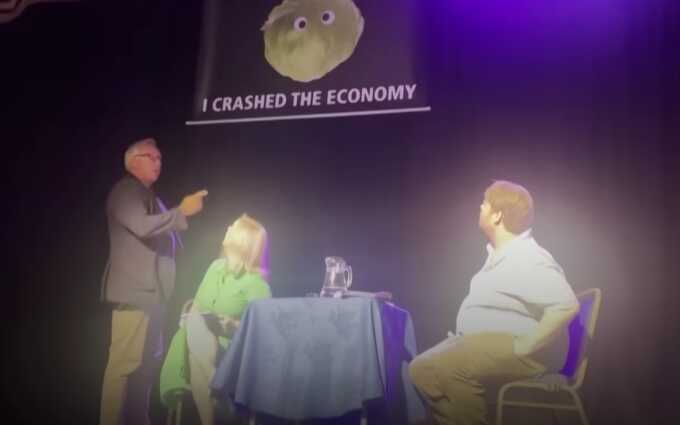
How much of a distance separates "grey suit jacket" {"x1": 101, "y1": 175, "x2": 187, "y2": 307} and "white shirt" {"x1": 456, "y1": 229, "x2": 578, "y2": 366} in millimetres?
1485

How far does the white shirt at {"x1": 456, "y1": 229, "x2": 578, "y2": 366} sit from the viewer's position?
303 cm

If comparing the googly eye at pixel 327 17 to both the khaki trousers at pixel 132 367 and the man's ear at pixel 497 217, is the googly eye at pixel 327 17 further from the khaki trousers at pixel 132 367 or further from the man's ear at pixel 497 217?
the khaki trousers at pixel 132 367

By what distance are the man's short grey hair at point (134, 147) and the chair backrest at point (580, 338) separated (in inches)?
90.8

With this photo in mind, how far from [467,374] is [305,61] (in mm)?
1828

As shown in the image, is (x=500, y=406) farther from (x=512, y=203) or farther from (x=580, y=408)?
(x=512, y=203)

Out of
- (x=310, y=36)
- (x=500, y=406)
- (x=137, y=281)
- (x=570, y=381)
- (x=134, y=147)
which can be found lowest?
(x=500, y=406)

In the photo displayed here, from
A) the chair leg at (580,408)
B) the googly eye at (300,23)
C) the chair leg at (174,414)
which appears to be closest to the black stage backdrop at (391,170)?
Result: the chair leg at (580,408)

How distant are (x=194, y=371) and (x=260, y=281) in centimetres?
52

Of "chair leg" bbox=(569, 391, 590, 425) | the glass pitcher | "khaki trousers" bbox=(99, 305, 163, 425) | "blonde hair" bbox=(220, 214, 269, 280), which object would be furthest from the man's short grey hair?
"chair leg" bbox=(569, 391, 590, 425)

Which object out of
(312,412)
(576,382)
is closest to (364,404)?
(312,412)

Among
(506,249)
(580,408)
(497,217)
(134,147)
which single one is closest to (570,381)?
(580,408)

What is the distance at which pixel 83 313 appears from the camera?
12.1 ft

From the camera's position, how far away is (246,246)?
354 centimetres

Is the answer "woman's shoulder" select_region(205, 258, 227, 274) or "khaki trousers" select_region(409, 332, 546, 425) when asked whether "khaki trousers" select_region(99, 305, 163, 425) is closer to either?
"woman's shoulder" select_region(205, 258, 227, 274)
